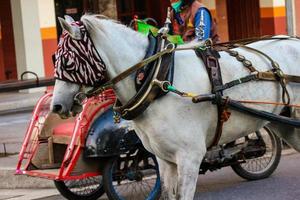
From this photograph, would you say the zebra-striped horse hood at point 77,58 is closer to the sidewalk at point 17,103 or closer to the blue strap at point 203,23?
the blue strap at point 203,23

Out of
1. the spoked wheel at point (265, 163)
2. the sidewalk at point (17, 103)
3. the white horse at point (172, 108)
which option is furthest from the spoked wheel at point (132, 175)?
the sidewalk at point (17, 103)

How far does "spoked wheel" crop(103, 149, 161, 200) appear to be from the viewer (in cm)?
700

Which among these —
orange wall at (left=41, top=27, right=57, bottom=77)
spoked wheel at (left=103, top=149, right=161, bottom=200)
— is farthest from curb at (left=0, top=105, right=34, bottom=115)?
spoked wheel at (left=103, top=149, right=161, bottom=200)

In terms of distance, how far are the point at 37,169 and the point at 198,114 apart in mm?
2992

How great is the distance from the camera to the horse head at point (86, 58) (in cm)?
461

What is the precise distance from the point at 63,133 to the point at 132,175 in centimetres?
90

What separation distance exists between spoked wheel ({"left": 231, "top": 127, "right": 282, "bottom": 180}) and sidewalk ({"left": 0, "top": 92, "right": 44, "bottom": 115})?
9176 millimetres

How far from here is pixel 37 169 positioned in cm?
737

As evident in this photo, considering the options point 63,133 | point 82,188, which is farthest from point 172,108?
point 82,188

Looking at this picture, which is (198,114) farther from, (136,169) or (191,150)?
(136,169)

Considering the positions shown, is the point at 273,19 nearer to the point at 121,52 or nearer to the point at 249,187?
the point at 249,187

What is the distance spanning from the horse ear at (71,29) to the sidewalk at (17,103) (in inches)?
476

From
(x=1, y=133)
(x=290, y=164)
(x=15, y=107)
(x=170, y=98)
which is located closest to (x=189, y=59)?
(x=170, y=98)

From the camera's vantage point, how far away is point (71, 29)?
14.8ft
